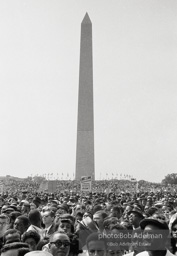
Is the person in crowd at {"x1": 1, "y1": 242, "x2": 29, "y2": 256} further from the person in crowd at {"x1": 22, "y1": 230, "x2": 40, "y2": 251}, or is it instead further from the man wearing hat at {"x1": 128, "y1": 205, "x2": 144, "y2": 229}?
the man wearing hat at {"x1": 128, "y1": 205, "x2": 144, "y2": 229}

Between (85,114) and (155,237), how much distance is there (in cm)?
3308

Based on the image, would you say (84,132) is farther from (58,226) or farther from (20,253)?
(20,253)

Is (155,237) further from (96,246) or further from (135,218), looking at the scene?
(135,218)

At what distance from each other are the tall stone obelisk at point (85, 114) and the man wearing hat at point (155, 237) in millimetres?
32343

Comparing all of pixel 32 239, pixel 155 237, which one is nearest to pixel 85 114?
pixel 32 239

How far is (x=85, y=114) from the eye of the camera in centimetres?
3662

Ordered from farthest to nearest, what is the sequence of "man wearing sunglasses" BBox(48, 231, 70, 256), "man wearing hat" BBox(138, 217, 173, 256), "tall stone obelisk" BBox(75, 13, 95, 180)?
"tall stone obelisk" BBox(75, 13, 95, 180)
"man wearing sunglasses" BBox(48, 231, 70, 256)
"man wearing hat" BBox(138, 217, 173, 256)

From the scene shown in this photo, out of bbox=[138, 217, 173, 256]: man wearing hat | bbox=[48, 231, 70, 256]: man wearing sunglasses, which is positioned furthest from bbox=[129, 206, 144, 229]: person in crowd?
bbox=[138, 217, 173, 256]: man wearing hat

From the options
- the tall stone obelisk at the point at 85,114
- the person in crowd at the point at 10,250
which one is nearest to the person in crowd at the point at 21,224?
the person in crowd at the point at 10,250

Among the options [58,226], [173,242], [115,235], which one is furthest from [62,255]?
[58,226]

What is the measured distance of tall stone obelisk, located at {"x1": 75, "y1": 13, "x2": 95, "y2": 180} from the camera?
35.6m

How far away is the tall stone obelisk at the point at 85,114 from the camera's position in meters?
35.6

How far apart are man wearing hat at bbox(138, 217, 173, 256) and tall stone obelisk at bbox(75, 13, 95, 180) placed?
106 feet

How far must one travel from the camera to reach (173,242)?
4.53 m
